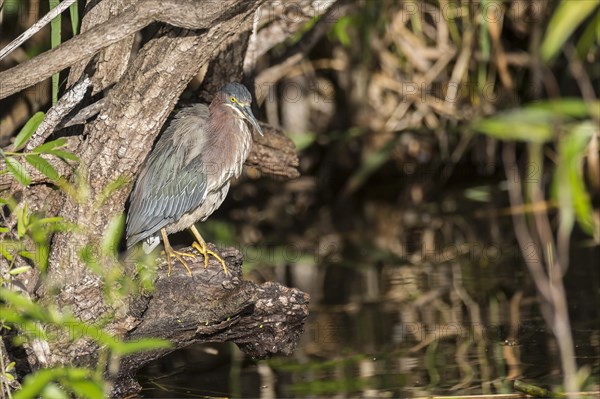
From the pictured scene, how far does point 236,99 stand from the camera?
4488 mm

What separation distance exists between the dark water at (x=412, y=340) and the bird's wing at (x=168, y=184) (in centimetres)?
71

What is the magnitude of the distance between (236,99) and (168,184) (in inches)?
21.4

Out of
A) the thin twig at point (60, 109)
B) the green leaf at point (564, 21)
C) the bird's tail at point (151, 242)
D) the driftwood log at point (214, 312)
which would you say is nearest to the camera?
the green leaf at point (564, 21)

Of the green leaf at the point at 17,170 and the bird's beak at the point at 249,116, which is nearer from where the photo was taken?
the green leaf at the point at 17,170

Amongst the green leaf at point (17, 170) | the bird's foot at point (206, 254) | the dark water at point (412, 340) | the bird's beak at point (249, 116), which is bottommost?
the dark water at point (412, 340)

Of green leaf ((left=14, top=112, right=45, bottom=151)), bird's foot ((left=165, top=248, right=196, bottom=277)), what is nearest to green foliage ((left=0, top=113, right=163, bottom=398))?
green leaf ((left=14, top=112, right=45, bottom=151))

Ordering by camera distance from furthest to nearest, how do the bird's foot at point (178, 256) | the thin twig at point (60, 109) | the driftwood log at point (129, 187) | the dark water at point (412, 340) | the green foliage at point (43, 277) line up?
the dark water at point (412, 340) → the bird's foot at point (178, 256) → the thin twig at point (60, 109) → the driftwood log at point (129, 187) → the green foliage at point (43, 277)

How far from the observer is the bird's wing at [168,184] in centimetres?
420

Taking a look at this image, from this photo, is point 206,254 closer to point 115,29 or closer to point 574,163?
point 115,29

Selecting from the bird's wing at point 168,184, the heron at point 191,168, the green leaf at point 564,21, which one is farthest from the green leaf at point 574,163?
the bird's wing at point 168,184

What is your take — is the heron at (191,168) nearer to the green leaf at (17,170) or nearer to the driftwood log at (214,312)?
the driftwood log at (214,312)

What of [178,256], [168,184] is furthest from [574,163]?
[168,184]

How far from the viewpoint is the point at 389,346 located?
4668 millimetres

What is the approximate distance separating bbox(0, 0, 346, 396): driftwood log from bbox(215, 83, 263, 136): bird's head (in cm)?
68
